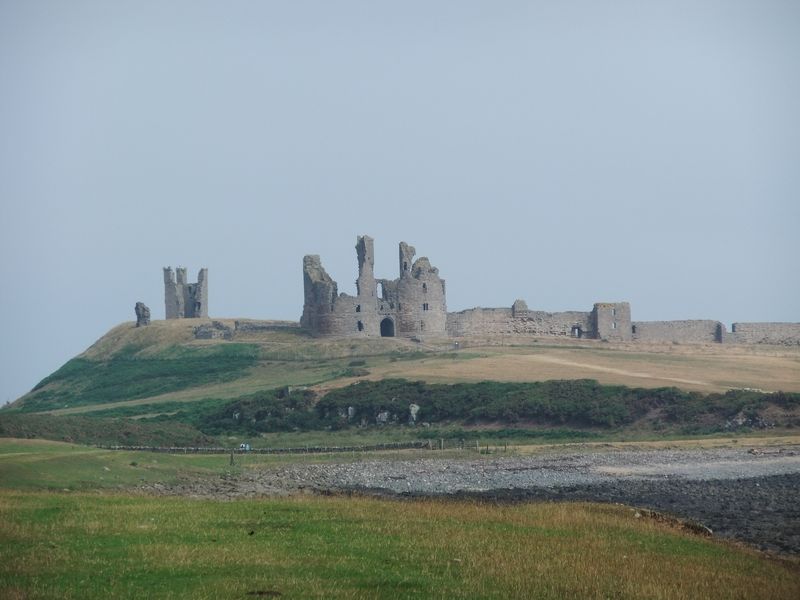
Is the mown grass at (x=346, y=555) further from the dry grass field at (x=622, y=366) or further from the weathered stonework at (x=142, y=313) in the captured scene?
the weathered stonework at (x=142, y=313)

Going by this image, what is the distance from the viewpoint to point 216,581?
15422 millimetres

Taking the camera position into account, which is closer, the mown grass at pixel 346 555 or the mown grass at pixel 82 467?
the mown grass at pixel 346 555

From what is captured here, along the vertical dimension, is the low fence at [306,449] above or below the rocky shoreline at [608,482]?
above

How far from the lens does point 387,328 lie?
7606 centimetres

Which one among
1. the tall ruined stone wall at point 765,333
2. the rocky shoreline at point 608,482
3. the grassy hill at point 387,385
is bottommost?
the rocky shoreline at point 608,482

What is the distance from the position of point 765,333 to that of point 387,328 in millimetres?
26030

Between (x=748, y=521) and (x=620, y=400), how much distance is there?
1088 inches

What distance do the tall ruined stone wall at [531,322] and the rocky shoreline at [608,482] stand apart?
35.1 meters

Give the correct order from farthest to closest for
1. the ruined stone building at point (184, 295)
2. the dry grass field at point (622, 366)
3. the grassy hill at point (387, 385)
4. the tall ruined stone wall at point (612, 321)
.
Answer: the ruined stone building at point (184, 295) < the tall ruined stone wall at point (612, 321) < the dry grass field at point (622, 366) < the grassy hill at point (387, 385)

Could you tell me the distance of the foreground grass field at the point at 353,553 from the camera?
15.5 m

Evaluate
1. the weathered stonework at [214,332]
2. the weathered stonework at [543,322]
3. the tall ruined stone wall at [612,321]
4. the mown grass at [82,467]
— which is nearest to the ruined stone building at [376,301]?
the weathered stonework at [543,322]

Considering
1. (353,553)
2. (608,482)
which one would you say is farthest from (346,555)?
(608,482)

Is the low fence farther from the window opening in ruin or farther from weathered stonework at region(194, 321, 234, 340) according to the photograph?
weathered stonework at region(194, 321, 234, 340)

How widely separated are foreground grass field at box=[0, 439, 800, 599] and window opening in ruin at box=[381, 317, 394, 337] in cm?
5088
